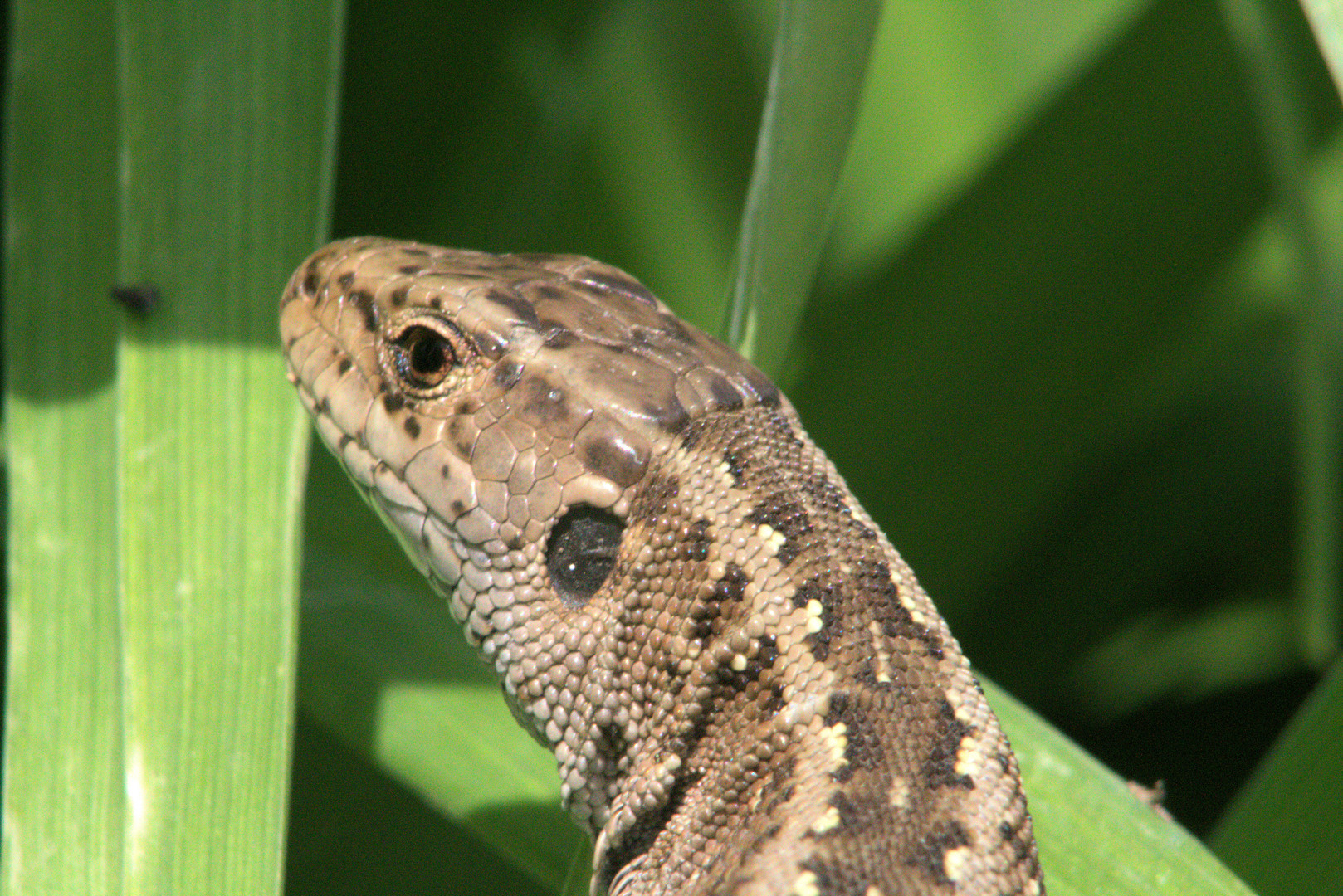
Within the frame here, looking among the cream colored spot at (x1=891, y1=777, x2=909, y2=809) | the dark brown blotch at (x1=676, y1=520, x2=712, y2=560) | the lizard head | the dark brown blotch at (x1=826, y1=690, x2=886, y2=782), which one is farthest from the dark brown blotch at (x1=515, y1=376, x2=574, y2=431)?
the cream colored spot at (x1=891, y1=777, x2=909, y2=809)

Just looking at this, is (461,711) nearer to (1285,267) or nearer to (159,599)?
(159,599)

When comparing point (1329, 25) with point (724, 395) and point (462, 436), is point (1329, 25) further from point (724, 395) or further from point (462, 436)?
point (462, 436)

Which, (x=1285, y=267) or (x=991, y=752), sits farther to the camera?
(x=1285, y=267)

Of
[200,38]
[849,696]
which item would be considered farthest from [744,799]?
[200,38]

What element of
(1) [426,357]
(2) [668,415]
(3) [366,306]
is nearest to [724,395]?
(2) [668,415]

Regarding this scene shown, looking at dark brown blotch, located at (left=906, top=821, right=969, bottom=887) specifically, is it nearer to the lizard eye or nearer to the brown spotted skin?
the brown spotted skin

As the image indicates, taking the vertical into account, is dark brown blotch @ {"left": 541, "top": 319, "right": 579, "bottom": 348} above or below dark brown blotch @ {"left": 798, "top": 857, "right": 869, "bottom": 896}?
above

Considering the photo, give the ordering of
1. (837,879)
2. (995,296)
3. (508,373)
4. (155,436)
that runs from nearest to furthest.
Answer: (837,879), (508,373), (155,436), (995,296)
